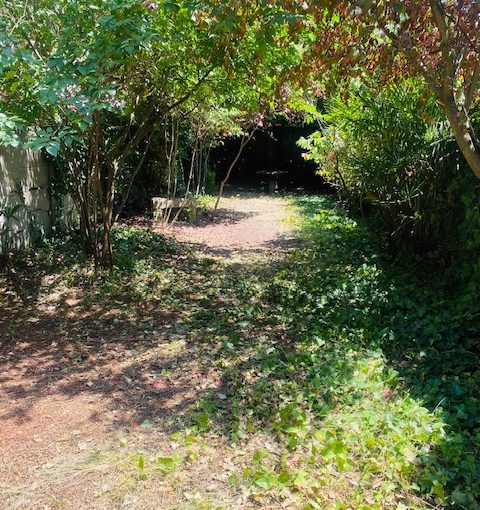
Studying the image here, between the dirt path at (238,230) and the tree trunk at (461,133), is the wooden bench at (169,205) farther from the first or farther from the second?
the tree trunk at (461,133)

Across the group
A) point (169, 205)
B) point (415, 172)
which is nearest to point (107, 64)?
point (415, 172)

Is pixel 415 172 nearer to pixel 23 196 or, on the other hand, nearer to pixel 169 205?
pixel 23 196

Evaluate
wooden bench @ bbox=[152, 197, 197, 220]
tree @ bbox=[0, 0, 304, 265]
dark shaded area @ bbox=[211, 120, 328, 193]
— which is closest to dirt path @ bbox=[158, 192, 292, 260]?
wooden bench @ bbox=[152, 197, 197, 220]

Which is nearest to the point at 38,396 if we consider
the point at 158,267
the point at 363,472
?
the point at 363,472

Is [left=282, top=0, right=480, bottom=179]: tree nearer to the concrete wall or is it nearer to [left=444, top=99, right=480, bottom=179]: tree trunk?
[left=444, top=99, right=480, bottom=179]: tree trunk

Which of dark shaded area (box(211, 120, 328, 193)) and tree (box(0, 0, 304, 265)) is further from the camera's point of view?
dark shaded area (box(211, 120, 328, 193))

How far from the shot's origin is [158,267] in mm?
7199

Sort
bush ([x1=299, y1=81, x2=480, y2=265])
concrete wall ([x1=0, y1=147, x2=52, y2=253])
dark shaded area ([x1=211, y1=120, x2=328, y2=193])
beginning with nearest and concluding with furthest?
bush ([x1=299, y1=81, x2=480, y2=265]) → concrete wall ([x1=0, y1=147, x2=52, y2=253]) → dark shaded area ([x1=211, y1=120, x2=328, y2=193])

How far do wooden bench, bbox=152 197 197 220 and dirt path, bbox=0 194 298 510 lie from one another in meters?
4.11

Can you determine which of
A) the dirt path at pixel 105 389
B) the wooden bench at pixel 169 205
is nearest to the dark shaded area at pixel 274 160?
the wooden bench at pixel 169 205

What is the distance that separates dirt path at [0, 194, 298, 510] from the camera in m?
2.63

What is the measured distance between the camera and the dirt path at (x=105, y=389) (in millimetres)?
2631

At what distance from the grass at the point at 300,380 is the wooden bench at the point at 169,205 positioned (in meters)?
3.98

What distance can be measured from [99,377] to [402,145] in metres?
4.32
